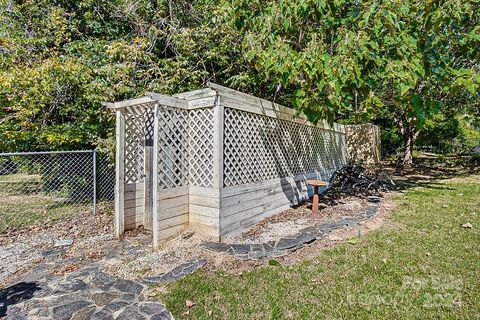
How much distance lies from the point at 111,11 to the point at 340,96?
5914 mm

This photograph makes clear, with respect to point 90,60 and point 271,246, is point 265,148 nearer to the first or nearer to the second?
point 271,246

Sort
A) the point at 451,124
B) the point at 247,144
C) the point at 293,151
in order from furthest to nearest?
the point at 451,124, the point at 293,151, the point at 247,144

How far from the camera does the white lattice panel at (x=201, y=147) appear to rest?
146 inches

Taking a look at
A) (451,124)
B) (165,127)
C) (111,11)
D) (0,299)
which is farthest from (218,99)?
(451,124)

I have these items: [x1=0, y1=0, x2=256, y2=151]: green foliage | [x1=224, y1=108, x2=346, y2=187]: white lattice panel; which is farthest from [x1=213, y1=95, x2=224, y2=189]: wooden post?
[x1=0, y1=0, x2=256, y2=151]: green foliage

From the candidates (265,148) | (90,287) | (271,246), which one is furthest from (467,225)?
(90,287)

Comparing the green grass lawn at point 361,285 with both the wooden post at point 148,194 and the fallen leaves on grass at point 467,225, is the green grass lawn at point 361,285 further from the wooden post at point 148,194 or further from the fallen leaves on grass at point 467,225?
the wooden post at point 148,194

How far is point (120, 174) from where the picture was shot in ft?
13.1

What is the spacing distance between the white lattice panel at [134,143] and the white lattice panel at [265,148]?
1.50 metres

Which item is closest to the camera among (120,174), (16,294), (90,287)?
(16,294)

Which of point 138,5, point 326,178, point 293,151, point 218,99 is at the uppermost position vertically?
point 138,5

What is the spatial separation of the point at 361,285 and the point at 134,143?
144 inches

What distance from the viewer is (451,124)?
14.3 meters

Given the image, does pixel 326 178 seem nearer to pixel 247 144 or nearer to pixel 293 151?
pixel 293 151
